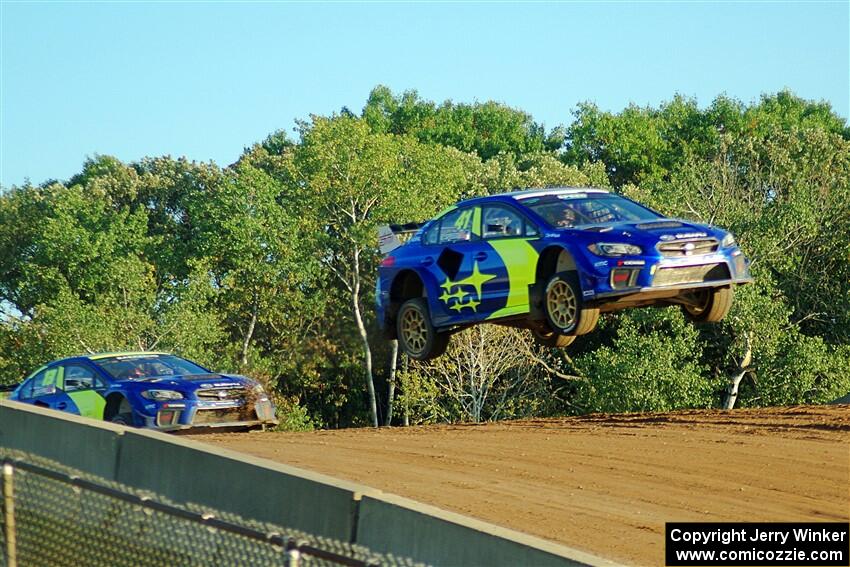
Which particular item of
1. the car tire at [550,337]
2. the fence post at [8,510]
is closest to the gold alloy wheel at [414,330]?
the car tire at [550,337]

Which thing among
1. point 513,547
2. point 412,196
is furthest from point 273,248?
point 513,547

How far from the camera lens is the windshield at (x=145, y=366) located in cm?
1823

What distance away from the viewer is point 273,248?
47.6 metres

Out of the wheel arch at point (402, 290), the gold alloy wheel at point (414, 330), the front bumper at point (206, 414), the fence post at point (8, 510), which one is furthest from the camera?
the front bumper at point (206, 414)

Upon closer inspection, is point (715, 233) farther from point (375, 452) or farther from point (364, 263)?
point (364, 263)

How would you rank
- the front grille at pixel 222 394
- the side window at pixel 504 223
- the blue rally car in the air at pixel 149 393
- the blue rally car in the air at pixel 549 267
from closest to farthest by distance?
1. the blue rally car in the air at pixel 549 267
2. the side window at pixel 504 223
3. the blue rally car in the air at pixel 149 393
4. the front grille at pixel 222 394

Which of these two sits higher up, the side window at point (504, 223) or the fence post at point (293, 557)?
the side window at point (504, 223)

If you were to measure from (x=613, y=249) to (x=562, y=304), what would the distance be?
900 millimetres

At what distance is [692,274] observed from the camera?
44.9 feet

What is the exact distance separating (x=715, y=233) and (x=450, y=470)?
3.68 metres

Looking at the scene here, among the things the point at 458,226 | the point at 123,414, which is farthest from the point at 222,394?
the point at 458,226

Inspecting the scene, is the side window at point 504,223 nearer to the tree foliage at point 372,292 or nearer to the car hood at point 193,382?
the car hood at point 193,382

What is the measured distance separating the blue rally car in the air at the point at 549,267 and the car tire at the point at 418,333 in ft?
0.06

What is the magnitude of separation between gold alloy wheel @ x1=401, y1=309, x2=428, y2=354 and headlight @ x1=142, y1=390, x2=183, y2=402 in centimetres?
314
